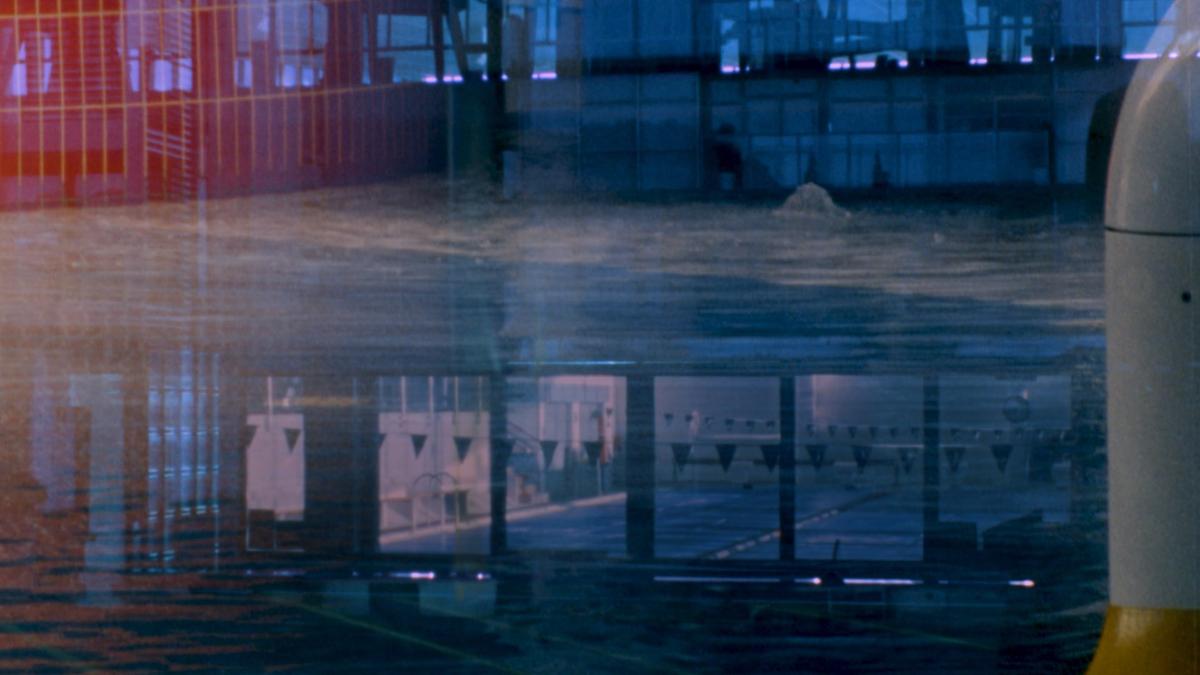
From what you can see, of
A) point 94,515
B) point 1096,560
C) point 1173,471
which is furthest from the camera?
point 94,515

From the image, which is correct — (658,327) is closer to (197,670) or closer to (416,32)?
(416,32)

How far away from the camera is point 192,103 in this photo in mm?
3676

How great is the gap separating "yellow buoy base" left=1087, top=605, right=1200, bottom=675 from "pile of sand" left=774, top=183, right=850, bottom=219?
118 centimetres

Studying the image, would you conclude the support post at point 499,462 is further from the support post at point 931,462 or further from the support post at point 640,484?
the support post at point 931,462

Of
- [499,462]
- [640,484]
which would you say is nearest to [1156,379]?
[640,484]

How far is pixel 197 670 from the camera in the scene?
3395 millimetres

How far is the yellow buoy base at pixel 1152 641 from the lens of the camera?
8.76 feet

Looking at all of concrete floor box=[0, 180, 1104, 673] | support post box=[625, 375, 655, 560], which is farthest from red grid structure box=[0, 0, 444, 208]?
support post box=[625, 375, 655, 560]

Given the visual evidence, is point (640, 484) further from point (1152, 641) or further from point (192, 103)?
point (192, 103)

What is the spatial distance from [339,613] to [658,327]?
1.05m

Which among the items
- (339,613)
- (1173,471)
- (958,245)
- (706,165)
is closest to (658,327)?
(706,165)

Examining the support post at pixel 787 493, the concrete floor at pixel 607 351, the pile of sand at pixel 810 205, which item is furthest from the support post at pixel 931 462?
the pile of sand at pixel 810 205

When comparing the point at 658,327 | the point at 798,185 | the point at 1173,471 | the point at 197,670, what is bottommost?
the point at 197,670

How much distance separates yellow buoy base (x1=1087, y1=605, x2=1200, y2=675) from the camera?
2.67 m
